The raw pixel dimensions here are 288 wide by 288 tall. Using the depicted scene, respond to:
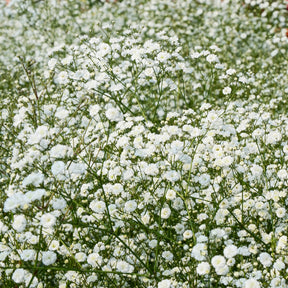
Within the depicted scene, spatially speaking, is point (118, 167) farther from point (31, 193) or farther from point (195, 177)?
point (31, 193)

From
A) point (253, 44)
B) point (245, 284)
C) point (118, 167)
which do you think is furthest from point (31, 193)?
point (253, 44)

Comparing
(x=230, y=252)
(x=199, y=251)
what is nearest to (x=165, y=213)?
(x=199, y=251)

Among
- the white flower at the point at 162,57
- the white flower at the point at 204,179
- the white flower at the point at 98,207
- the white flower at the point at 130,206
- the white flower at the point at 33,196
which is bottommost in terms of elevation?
the white flower at the point at 33,196

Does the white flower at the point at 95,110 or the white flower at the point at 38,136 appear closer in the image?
the white flower at the point at 38,136

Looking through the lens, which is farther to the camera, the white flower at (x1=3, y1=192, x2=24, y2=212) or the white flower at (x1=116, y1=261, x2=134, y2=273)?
the white flower at (x1=116, y1=261, x2=134, y2=273)

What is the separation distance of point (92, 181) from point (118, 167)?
1.35 ft

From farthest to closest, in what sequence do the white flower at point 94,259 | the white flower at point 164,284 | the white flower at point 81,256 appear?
the white flower at point 81,256 < the white flower at point 94,259 < the white flower at point 164,284

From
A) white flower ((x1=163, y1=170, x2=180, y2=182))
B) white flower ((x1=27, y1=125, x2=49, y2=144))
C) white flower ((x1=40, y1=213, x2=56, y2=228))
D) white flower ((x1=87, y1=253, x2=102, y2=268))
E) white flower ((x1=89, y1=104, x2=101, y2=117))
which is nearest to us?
white flower ((x1=40, y1=213, x2=56, y2=228))

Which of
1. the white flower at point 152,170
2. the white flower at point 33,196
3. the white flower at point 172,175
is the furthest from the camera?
the white flower at point 152,170

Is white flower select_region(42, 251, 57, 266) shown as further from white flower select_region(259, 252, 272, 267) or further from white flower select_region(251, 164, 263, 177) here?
white flower select_region(251, 164, 263, 177)

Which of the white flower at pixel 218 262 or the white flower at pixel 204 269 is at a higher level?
the white flower at pixel 218 262

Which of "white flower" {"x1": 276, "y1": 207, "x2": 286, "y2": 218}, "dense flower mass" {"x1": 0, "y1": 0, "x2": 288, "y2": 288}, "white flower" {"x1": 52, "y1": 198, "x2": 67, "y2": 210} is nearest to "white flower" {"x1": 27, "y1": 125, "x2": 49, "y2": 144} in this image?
"dense flower mass" {"x1": 0, "y1": 0, "x2": 288, "y2": 288}

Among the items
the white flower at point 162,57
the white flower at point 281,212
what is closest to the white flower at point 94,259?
the white flower at point 281,212

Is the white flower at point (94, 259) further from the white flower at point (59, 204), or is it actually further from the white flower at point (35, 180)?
the white flower at point (35, 180)
